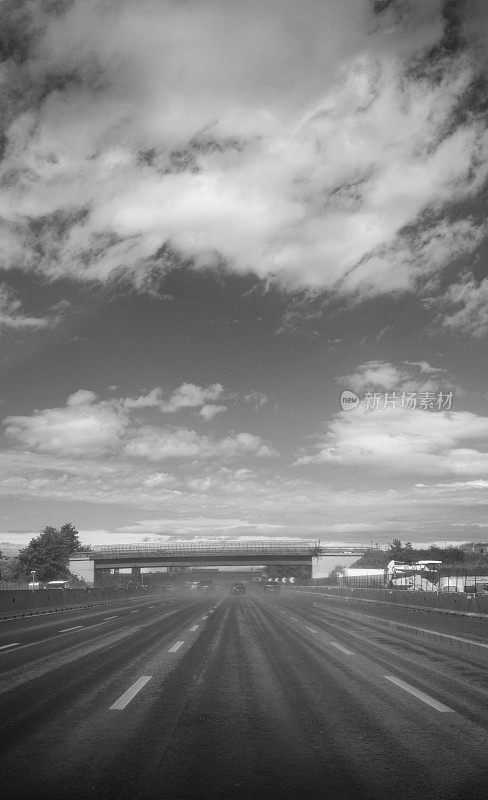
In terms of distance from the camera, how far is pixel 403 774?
591 cm

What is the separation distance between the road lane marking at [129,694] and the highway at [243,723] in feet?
0.10

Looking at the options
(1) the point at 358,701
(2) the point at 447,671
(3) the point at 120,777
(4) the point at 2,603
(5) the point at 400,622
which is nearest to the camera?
(3) the point at 120,777

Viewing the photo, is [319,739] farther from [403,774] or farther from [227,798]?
[227,798]

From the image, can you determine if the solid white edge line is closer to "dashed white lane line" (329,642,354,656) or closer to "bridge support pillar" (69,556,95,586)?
"dashed white lane line" (329,642,354,656)

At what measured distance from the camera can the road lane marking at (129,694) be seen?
28.9 ft

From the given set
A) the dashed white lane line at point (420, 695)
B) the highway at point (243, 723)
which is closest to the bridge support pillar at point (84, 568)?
the highway at point (243, 723)

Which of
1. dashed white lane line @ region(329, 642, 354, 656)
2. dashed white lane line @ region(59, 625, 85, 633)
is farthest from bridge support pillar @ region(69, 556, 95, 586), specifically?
dashed white lane line @ region(329, 642, 354, 656)

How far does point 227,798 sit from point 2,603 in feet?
95.9

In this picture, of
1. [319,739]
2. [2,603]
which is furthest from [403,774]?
[2,603]

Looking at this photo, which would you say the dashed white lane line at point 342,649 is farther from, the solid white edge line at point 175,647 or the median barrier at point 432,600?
the median barrier at point 432,600

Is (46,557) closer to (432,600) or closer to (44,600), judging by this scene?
(44,600)

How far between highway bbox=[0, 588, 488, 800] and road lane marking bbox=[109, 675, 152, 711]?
31 mm

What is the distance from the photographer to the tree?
118 m

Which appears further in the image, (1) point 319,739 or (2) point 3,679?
(2) point 3,679
